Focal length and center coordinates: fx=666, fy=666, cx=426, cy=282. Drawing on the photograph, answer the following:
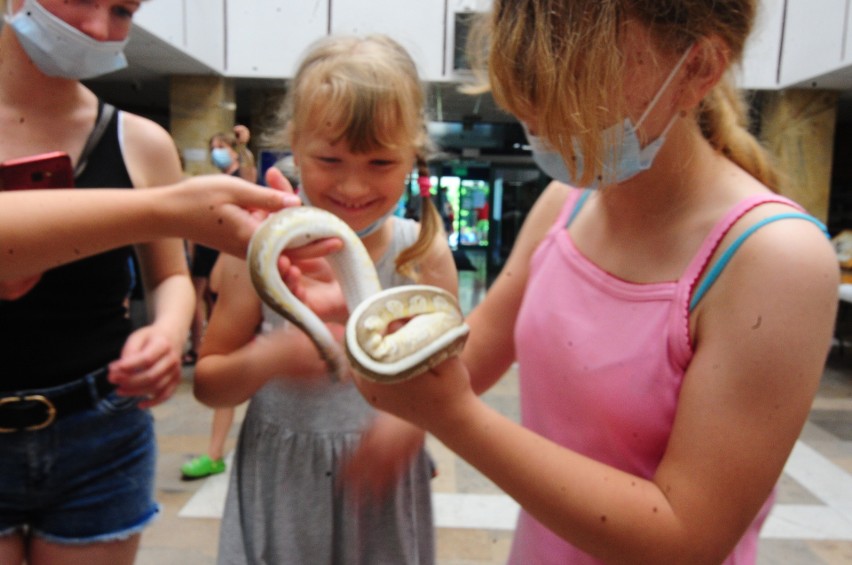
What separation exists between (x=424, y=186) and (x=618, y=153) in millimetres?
620

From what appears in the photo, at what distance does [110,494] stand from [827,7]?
24.0ft

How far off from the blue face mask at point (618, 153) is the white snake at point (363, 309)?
10.2 inches

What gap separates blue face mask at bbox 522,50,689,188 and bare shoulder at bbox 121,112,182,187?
735mm

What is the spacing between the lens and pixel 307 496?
1259 mm

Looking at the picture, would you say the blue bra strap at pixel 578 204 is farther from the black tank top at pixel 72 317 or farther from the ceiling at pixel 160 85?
the ceiling at pixel 160 85

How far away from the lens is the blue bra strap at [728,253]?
30.9 inches

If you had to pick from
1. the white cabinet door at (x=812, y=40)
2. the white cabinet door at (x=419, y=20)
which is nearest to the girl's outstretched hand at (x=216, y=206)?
the white cabinet door at (x=419, y=20)

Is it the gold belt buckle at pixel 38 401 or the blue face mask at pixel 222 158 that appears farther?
the blue face mask at pixel 222 158

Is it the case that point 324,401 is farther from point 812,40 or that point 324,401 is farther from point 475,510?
point 812,40

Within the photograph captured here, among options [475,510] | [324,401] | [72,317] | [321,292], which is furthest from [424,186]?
[475,510]

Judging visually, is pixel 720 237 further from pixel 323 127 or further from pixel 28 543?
pixel 28 543

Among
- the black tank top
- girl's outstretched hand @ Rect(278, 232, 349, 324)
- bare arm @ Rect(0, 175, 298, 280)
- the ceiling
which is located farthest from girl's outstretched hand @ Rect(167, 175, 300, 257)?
the ceiling

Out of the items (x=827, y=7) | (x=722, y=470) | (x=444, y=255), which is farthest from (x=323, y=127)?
(x=827, y=7)

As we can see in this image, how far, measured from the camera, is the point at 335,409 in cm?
130
